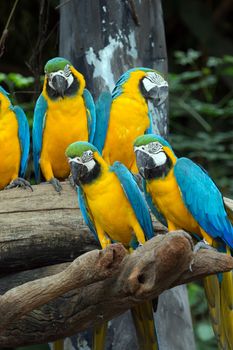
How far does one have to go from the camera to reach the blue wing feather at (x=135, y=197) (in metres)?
3.15

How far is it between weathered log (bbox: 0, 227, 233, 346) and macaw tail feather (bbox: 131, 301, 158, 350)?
0.26 meters

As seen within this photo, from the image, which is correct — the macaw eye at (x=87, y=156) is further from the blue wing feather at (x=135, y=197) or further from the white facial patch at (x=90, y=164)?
the blue wing feather at (x=135, y=197)

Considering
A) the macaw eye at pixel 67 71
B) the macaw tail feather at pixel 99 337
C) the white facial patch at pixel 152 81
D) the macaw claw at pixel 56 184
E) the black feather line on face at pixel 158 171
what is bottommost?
the macaw tail feather at pixel 99 337

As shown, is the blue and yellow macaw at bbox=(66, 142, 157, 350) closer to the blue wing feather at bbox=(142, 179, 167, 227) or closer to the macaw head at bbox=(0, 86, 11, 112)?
the blue wing feather at bbox=(142, 179, 167, 227)

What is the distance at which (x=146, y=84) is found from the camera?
Result: 3.65m

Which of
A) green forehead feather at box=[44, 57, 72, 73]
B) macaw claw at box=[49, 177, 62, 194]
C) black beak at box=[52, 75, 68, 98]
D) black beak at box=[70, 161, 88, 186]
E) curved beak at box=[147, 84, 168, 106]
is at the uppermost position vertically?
green forehead feather at box=[44, 57, 72, 73]

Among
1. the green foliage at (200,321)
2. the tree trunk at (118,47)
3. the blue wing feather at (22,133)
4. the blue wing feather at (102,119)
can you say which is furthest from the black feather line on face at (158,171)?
the green foliage at (200,321)

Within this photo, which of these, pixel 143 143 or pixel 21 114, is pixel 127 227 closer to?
pixel 143 143

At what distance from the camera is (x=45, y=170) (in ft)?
12.5

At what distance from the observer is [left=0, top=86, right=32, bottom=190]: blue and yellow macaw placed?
3.75 m

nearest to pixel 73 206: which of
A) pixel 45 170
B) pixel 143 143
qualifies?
pixel 45 170

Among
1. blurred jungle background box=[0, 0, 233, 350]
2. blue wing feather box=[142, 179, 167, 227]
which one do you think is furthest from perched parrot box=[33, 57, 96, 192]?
blurred jungle background box=[0, 0, 233, 350]

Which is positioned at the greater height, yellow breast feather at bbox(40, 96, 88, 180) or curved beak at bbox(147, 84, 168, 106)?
curved beak at bbox(147, 84, 168, 106)

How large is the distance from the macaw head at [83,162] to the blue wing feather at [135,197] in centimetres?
9
